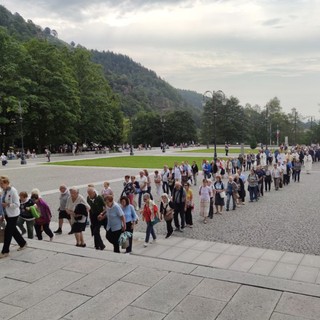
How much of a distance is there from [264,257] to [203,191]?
409 cm

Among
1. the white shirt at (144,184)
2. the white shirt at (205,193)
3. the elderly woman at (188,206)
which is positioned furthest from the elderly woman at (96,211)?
the white shirt at (144,184)

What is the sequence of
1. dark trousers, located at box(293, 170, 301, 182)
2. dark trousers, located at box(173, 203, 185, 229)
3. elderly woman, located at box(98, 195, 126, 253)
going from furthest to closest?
dark trousers, located at box(293, 170, 301, 182)
dark trousers, located at box(173, 203, 185, 229)
elderly woman, located at box(98, 195, 126, 253)

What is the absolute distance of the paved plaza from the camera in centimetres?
534

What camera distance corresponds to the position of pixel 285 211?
48.5 feet

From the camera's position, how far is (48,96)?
51.8 m

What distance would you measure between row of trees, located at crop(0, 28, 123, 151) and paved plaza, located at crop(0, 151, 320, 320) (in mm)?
37812

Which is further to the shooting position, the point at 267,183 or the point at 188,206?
the point at 267,183

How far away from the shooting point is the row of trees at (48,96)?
45.9m

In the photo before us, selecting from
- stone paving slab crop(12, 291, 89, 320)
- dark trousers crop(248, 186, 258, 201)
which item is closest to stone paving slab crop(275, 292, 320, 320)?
stone paving slab crop(12, 291, 89, 320)

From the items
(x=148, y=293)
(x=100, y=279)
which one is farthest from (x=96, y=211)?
(x=148, y=293)

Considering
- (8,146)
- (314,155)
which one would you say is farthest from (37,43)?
(314,155)

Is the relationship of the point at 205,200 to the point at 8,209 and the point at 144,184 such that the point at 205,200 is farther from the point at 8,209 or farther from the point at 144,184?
the point at 8,209

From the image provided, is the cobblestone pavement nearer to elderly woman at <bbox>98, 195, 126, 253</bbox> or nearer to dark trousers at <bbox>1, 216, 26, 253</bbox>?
elderly woman at <bbox>98, 195, 126, 253</bbox>

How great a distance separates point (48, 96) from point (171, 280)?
49274mm
